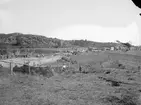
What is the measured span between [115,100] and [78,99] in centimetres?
149

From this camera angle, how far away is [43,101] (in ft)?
25.0

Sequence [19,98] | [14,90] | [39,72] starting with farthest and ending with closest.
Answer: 1. [39,72]
2. [14,90]
3. [19,98]

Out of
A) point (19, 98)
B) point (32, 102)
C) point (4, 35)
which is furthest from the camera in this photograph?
point (4, 35)

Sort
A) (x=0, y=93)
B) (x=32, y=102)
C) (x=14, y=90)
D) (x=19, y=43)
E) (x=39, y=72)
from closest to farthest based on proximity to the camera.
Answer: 1. (x=32, y=102)
2. (x=0, y=93)
3. (x=14, y=90)
4. (x=39, y=72)
5. (x=19, y=43)

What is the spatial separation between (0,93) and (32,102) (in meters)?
2.08

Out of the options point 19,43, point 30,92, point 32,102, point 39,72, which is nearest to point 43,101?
point 32,102

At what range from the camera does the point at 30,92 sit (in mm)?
9180

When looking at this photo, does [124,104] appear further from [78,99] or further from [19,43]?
[19,43]

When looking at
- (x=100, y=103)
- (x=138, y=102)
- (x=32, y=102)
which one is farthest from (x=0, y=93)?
(x=138, y=102)

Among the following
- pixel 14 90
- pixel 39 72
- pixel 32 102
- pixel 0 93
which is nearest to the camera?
pixel 32 102

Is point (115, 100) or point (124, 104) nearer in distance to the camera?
point (124, 104)

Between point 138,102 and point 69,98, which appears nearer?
point 138,102

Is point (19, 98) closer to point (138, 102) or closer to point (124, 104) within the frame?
point (124, 104)

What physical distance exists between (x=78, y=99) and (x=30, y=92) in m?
2.42
